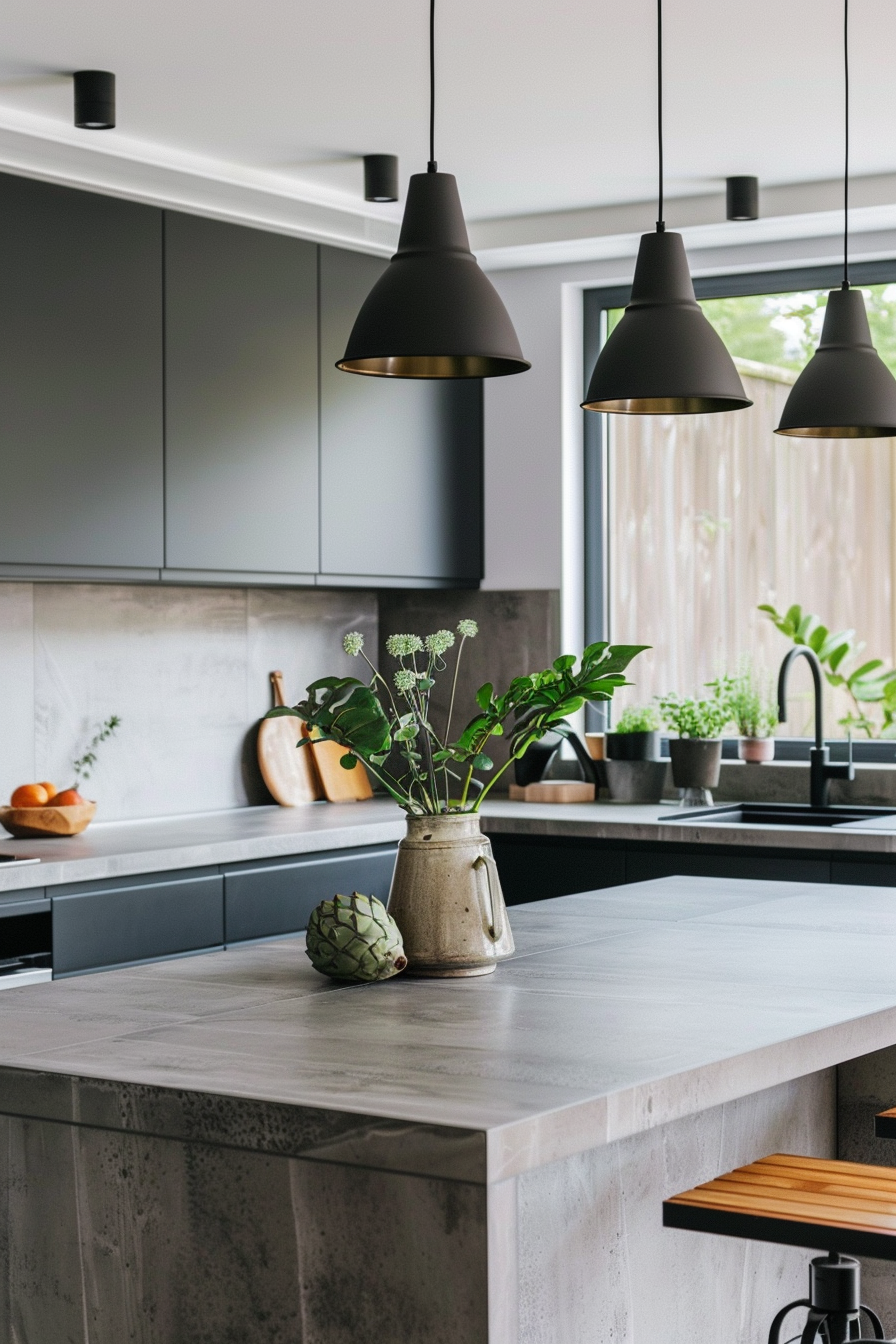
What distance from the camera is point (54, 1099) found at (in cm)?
179

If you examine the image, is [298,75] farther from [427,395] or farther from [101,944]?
[101,944]

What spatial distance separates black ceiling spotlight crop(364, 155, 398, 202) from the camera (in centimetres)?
432

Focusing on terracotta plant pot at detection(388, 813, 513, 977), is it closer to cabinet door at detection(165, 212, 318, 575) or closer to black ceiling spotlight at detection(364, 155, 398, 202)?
cabinet door at detection(165, 212, 318, 575)

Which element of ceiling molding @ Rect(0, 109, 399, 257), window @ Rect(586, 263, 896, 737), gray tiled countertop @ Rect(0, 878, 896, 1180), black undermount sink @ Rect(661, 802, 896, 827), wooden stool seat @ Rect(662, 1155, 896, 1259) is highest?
ceiling molding @ Rect(0, 109, 399, 257)

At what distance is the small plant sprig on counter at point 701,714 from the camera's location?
479 centimetres

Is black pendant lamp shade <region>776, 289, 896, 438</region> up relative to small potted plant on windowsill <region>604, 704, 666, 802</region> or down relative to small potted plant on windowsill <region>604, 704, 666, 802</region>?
up

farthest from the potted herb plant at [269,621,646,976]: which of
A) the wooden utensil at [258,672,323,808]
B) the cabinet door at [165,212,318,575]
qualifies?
the wooden utensil at [258,672,323,808]

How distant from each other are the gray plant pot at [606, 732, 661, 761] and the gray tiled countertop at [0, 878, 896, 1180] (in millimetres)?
2189

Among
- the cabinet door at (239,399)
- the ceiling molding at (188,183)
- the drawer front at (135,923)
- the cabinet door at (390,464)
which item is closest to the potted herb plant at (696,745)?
the cabinet door at (390,464)

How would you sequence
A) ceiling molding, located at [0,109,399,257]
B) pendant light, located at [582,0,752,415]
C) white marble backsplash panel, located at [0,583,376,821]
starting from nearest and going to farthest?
pendant light, located at [582,0,752,415] → ceiling molding, located at [0,109,399,257] → white marble backsplash panel, located at [0,583,376,821]

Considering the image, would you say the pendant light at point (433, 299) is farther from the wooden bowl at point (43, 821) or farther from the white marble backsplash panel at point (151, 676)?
the white marble backsplash panel at point (151, 676)

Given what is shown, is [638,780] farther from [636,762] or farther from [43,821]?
[43,821]

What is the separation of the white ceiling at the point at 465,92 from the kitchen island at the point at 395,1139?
1.91m

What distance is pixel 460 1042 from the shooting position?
6.21 feet
